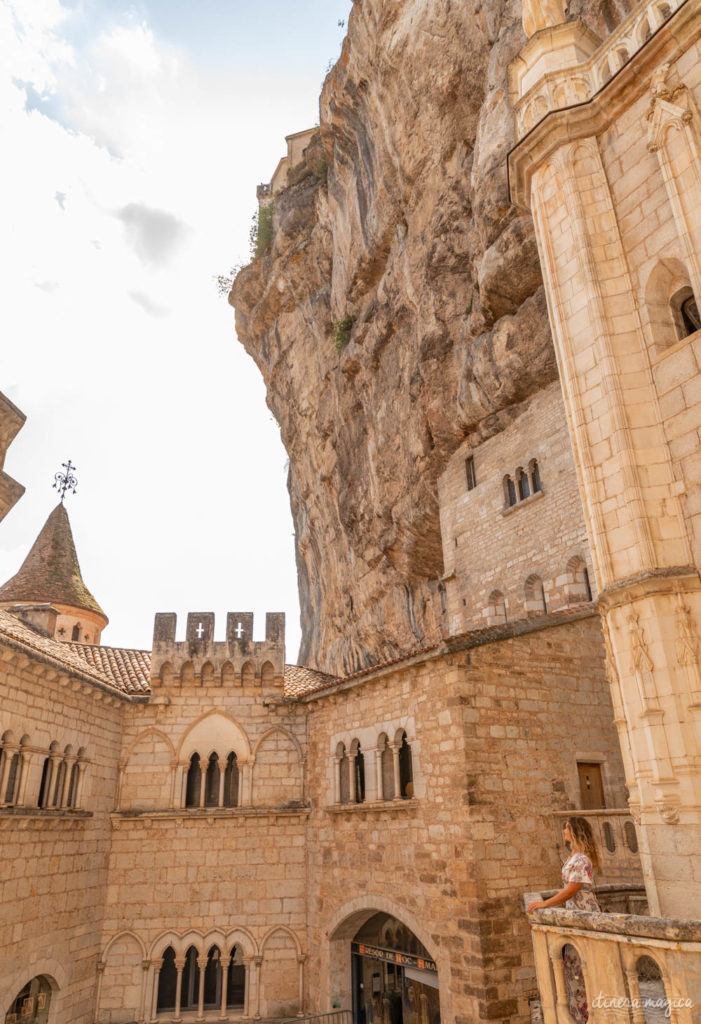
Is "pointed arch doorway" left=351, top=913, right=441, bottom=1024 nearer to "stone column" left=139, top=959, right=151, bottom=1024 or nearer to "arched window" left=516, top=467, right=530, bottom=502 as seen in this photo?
"stone column" left=139, top=959, right=151, bottom=1024

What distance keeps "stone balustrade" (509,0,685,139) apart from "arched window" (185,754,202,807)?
15.1 metres

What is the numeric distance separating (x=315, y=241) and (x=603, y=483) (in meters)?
25.9

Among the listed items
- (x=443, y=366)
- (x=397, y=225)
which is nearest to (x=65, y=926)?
(x=443, y=366)

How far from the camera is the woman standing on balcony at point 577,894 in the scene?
5.79m

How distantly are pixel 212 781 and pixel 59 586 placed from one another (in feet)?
54.2

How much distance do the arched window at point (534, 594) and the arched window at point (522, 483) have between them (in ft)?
7.76

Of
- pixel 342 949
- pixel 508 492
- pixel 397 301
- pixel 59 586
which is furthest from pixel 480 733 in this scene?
pixel 59 586

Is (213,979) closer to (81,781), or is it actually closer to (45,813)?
(81,781)

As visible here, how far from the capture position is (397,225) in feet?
77.2

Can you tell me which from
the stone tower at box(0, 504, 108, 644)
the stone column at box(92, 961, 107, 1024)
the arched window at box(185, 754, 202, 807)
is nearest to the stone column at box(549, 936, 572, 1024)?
the arched window at box(185, 754, 202, 807)

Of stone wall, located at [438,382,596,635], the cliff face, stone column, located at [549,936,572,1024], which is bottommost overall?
stone column, located at [549,936,572,1024]

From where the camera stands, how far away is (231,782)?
56.3 ft

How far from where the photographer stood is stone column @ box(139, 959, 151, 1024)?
48.9ft

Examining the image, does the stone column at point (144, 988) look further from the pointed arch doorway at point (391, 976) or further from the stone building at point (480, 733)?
the pointed arch doorway at point (391, 976)
